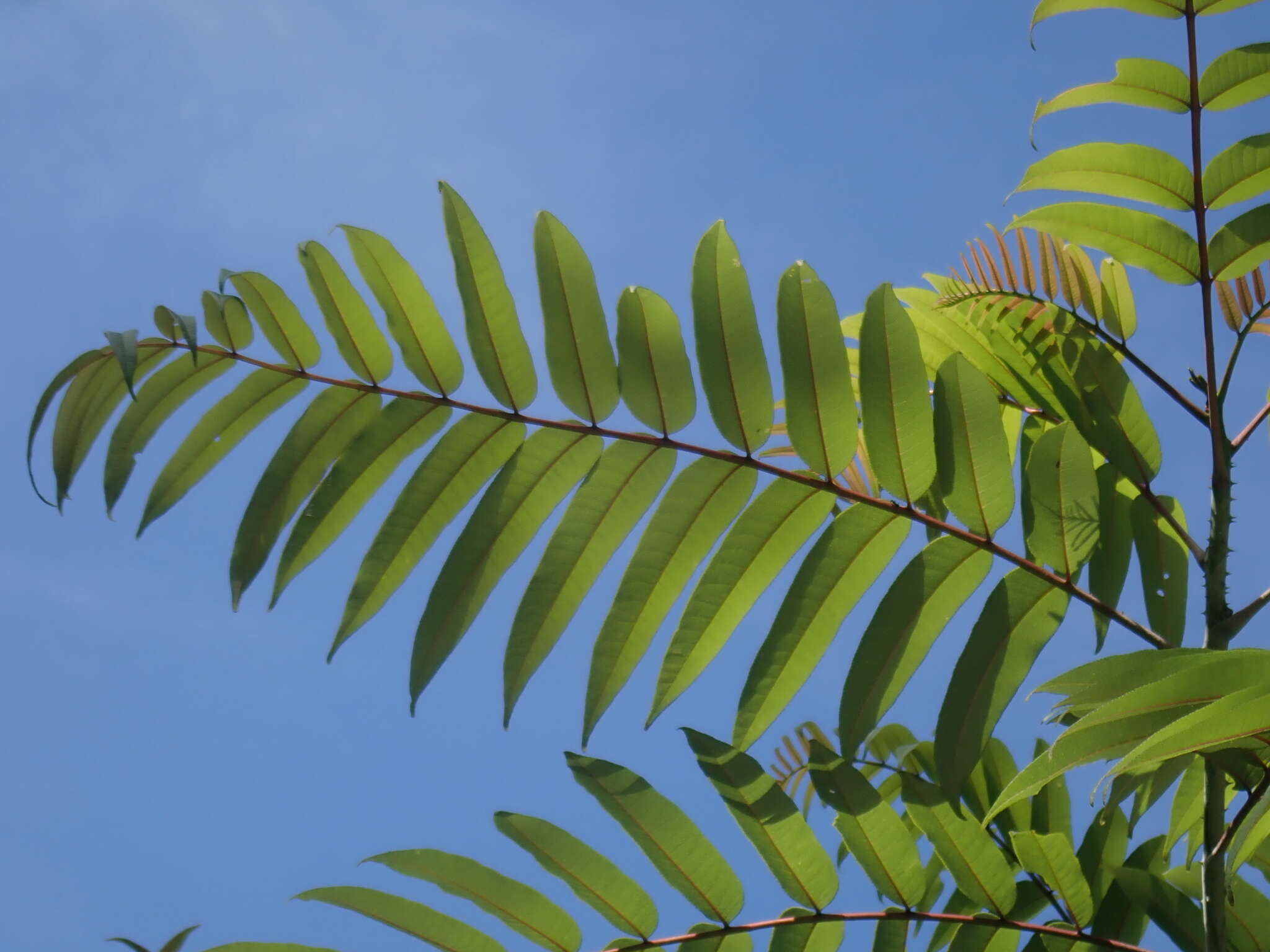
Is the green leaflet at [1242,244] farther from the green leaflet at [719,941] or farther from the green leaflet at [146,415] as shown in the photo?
the green leaflet at [146,415]

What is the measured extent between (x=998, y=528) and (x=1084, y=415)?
0.29m

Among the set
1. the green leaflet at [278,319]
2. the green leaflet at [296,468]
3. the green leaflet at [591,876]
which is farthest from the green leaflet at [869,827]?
the green leaflet at [278,319]

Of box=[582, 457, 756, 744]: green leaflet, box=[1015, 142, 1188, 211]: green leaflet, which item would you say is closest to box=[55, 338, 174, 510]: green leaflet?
box=[582, 457, 756, 744]: green leaflet

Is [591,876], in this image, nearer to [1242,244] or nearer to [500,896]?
[500,896]

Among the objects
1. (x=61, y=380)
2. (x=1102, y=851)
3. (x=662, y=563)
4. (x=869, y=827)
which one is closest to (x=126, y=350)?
(x=61, y=380)

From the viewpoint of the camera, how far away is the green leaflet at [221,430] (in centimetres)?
146

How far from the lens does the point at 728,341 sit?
4.49ft

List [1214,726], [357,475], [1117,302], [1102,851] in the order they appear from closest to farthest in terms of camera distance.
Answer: [1214,726]
[357,475]
[1102,851]
[1117,302]

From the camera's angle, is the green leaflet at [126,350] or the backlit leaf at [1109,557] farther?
the backlit leaf at [1109,557]

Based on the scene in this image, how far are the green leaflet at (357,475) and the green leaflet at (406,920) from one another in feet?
1.22

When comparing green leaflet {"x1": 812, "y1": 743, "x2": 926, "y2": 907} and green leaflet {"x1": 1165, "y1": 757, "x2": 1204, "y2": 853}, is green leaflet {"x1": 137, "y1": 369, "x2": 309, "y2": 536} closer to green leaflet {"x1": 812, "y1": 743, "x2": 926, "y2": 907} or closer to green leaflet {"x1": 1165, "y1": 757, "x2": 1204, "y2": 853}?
green leaflet {"x1": 812, "y1": 743, "x2": 926, "y2": 907}

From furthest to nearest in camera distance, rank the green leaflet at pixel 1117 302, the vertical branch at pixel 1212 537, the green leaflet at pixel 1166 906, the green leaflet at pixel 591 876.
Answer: the green leaflet at pixel 1117 302 → the green leaflet at pixel 1166 906 → the green leaflet at pixel 591 876 → the vertical branch at pixel 1212 537

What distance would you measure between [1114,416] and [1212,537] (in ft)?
0.73

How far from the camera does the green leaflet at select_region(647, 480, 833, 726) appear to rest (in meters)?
1.32
